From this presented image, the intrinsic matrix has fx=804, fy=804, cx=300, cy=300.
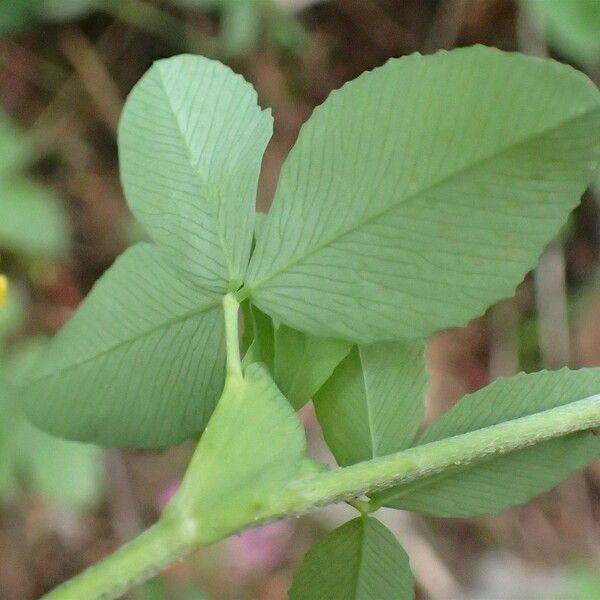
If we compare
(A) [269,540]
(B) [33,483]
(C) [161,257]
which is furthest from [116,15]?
(C) [161,257]

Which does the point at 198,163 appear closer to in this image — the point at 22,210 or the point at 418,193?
the point at 418,193

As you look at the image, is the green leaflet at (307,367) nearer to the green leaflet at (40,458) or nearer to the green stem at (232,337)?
the green stem at (232,337)

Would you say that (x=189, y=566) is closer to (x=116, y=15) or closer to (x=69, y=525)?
(x=69, y=525)

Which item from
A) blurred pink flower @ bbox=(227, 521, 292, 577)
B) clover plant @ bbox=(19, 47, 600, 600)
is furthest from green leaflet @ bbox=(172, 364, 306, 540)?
blurred pink flower @ bbox=(227, 521, 292, 577)

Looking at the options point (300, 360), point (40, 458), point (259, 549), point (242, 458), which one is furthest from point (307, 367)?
point (259, 549)

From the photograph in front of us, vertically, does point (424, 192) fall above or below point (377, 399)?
above

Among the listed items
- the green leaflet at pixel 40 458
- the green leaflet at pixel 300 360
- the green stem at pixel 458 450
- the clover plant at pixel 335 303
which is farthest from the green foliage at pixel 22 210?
the green stem at pixel 458 450
